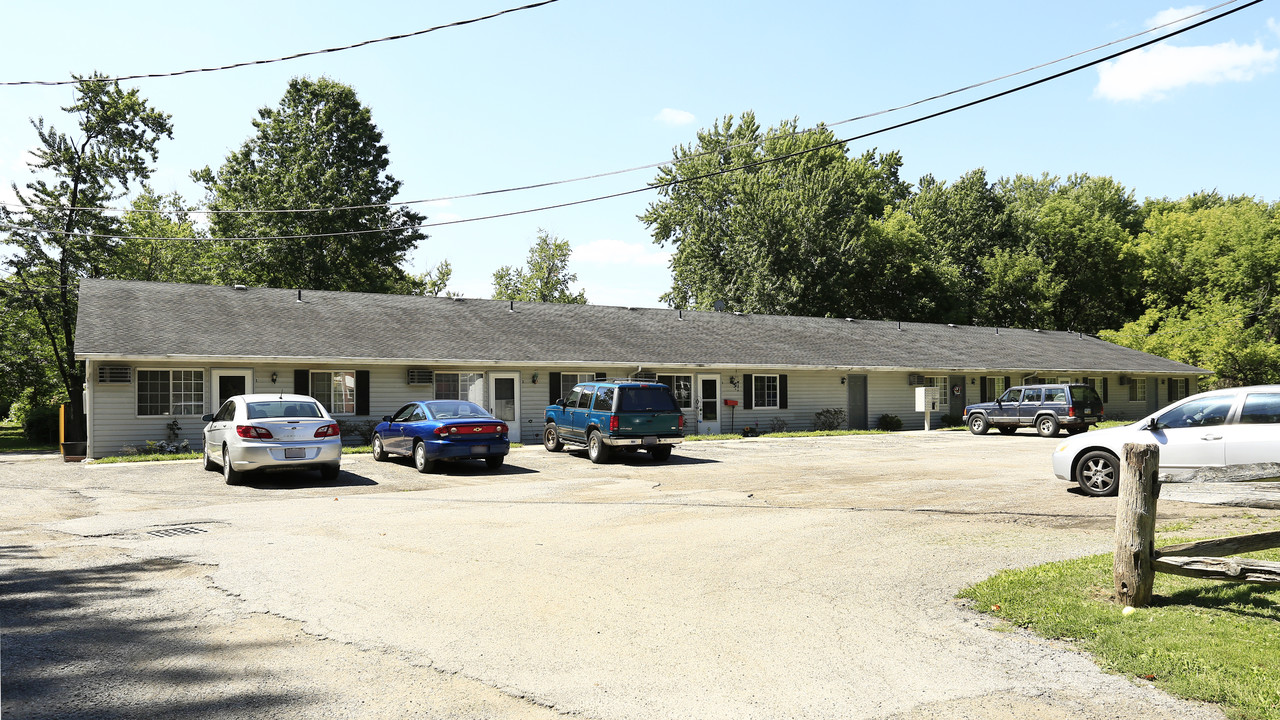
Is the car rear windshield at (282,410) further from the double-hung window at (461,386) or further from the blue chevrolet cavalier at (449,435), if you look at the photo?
the double-hung window at (461,386)

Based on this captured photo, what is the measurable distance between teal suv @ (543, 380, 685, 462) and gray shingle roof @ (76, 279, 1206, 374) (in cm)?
635

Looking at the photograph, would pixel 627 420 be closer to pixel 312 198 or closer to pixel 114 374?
pixel 114 374

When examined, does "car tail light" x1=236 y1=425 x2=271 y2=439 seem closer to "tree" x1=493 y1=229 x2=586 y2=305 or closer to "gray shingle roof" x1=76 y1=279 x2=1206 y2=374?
"gray shingle roof" x1=76 y1=279 x2=1206 y2=374

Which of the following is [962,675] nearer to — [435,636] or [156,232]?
[435,636]

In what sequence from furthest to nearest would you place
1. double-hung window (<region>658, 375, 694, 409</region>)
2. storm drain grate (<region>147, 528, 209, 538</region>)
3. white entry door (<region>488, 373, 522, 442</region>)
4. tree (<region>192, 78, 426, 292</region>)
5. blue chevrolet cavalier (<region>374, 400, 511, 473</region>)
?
tree (<region>192, 78, 426, 292</region>), double-hung window (<region>658, 375, 694, 409</region>), white entry door (<region>488, 373, 522, 442</region>), blue chevrolet cavalier (<region>374, 400, 511, 473</region>), storm drain grate (<region>147, 528, 209, 538</region>)

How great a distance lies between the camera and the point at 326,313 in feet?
90.0

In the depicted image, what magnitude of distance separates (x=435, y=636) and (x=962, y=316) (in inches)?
2157

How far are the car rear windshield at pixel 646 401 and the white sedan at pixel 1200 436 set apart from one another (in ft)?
29.5

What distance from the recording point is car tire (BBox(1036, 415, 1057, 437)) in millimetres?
28719

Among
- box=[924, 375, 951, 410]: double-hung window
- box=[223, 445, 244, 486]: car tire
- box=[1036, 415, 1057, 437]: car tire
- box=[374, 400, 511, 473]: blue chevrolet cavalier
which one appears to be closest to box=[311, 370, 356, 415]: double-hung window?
box=[374, 400, 511, 473]: blue chevrolet cavalier

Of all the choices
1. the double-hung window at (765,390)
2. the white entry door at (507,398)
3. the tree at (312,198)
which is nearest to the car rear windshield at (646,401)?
the white entry door at (507,398)

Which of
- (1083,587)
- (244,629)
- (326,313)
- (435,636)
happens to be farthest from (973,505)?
(326,313)

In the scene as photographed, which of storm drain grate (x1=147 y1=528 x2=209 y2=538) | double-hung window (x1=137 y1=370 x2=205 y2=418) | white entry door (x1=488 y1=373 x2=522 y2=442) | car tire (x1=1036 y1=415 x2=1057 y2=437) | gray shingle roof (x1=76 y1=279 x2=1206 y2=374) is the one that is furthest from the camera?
car tire (x1=1036 y1=415 x2=1057 y2=437)

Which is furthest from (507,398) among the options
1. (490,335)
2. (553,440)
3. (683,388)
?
(683,388)
